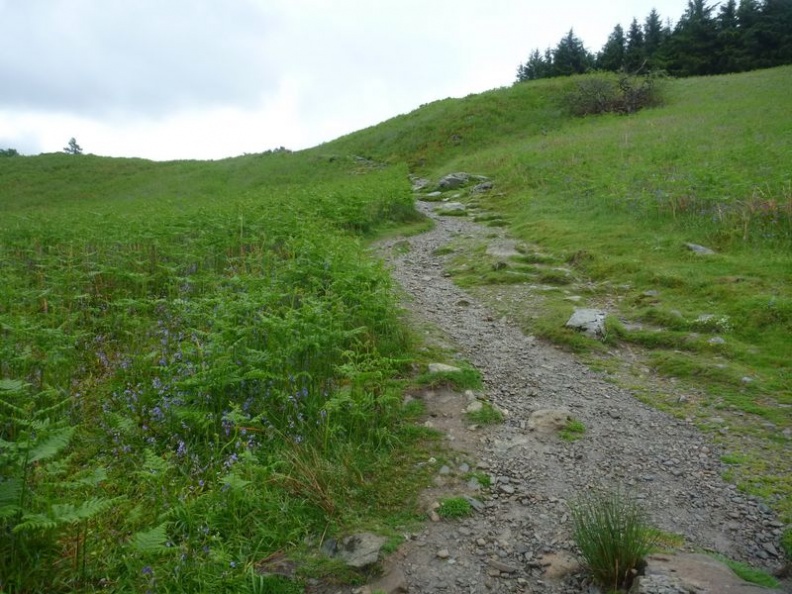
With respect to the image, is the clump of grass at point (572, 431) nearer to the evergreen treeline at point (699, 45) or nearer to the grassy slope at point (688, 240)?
the grassy slope at point (688, 240)

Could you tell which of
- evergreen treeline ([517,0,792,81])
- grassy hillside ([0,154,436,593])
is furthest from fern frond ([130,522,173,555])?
evergreen treeline ([517,0,792,81])

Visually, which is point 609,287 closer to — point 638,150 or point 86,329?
point 86,329

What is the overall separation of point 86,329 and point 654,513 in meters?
7.18

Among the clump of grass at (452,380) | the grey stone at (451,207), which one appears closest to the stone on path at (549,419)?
the clump of grass at (452,380)

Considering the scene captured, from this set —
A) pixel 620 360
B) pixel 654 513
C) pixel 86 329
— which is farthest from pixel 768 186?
pixel 86 329

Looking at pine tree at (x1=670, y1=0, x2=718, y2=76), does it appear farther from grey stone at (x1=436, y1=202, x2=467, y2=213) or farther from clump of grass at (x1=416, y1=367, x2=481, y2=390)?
clump of grass at (x1=416, y1=367, x2=481, y2=390)

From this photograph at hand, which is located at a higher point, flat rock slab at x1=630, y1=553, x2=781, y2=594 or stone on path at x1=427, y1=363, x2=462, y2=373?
stone on path at x1=427, y1=363, x2=462, y2=373

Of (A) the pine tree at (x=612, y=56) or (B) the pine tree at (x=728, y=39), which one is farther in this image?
(A) the pine tree at (x=612, y=56)

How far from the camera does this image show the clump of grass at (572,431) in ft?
17.6

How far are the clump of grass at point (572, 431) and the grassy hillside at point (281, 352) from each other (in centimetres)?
128

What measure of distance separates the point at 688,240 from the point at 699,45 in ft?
175

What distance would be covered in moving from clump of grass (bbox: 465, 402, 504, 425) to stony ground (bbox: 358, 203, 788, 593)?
0.10 meters

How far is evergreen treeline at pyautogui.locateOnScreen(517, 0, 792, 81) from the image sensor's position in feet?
158

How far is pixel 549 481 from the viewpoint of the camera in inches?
185
